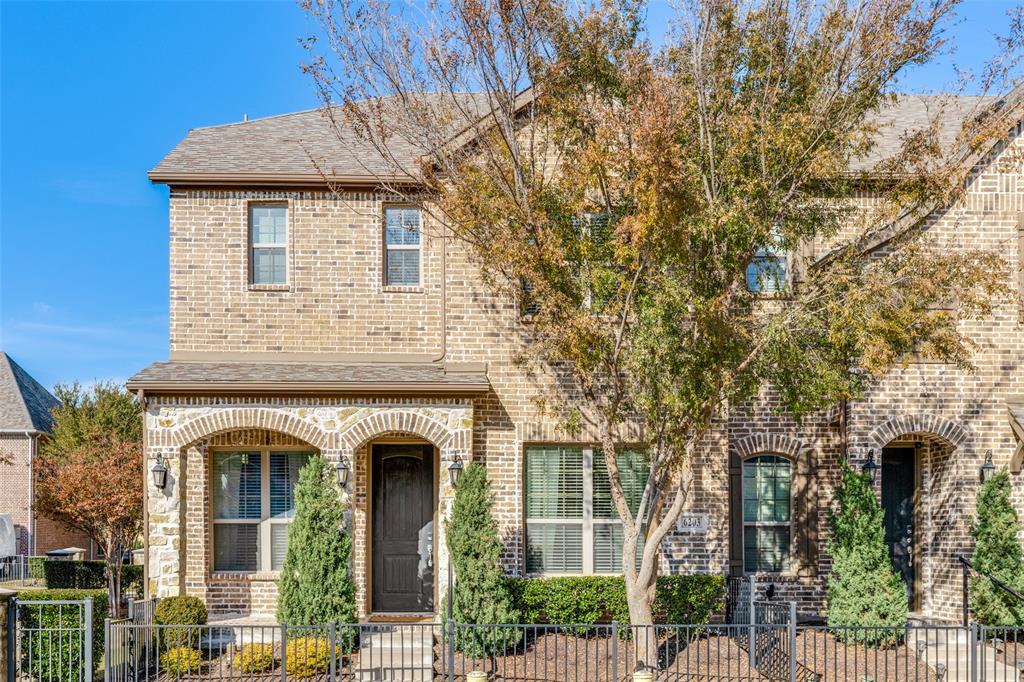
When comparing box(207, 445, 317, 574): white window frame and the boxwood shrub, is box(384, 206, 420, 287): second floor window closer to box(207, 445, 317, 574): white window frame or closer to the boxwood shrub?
box(207, 445, 317, 574): white window frame

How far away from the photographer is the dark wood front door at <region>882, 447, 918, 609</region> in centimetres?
1511

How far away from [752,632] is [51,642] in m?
8.77

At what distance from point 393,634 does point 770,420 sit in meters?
6.84

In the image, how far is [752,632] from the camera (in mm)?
11273

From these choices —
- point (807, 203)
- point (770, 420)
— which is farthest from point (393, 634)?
point (807, 203)

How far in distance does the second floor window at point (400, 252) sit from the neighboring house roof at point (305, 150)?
0.72 metres

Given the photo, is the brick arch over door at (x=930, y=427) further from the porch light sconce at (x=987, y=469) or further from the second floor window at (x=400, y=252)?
the second floor window at (x=400, y=252)

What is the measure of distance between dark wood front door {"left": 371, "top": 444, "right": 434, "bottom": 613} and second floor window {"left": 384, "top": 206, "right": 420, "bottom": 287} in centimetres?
275

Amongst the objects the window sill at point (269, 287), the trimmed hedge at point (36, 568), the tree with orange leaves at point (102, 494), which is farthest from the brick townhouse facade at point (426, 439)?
the trimmed hedge at point (36, 568)

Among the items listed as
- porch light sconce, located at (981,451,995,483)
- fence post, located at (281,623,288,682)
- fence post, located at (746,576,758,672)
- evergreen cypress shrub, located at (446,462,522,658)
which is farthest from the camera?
porch light sconce, located at (981,451,995,483)

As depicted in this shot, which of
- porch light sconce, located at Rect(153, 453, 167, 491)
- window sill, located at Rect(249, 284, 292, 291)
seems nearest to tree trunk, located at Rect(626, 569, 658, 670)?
porch light sconce, located at Rect(153, 453, 167, 491)

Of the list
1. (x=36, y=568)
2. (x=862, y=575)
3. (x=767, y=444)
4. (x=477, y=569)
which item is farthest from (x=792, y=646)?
(x=36, y=568)

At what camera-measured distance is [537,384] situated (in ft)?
46.2

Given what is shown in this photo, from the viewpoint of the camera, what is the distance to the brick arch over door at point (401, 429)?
43.4ft
